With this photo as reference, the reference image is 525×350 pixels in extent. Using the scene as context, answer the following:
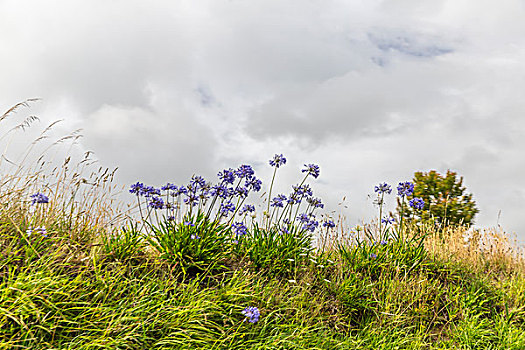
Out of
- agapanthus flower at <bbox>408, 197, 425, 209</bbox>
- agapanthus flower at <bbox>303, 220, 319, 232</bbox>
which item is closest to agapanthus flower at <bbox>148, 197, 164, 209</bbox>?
agapanthus flower at <bbox>303, 220, 319, 232</bbox>

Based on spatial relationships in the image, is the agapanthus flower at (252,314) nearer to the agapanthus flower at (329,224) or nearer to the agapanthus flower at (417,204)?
the agapanthus flower at (329,224)

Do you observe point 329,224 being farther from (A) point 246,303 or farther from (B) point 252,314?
(B) point 252,314

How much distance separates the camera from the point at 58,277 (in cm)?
406

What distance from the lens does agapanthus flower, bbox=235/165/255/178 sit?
5.68 m

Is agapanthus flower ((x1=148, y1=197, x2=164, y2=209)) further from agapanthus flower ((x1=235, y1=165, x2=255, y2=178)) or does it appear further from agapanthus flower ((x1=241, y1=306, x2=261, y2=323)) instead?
agapanthus flower ((x1=241, y1=306, x2=261, y2=323))

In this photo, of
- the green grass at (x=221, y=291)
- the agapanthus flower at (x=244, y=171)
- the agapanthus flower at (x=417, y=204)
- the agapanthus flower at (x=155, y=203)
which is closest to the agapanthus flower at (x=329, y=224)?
the green grass at (x=221, y=291)

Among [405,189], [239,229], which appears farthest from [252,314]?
[405,189]

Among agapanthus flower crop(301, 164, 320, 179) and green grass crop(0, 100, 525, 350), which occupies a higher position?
agapanthus flower crop(301, 164, 320, 179)

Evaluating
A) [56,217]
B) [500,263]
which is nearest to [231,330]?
[56,217]

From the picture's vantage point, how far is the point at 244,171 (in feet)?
18.6

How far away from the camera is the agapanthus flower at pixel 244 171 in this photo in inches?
224

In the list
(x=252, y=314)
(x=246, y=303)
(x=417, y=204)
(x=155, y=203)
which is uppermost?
(x=417, y=204)

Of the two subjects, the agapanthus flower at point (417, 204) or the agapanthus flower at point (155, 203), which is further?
the agapanthus flower at point (417, 204)

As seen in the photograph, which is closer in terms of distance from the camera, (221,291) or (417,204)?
(221,291)
